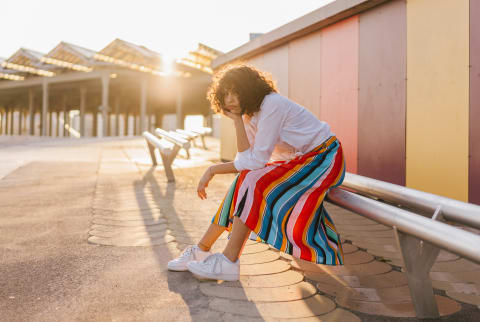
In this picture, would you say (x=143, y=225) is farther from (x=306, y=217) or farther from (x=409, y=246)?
(x=409, y=246)

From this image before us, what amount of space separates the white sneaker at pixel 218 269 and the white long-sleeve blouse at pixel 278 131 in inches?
19.4

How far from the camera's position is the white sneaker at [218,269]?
1.96 meters

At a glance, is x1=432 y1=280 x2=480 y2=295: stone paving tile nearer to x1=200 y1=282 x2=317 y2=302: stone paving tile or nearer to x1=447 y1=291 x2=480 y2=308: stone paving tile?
x1=447 y1=291 x2=480 y2=308: stone paving tile

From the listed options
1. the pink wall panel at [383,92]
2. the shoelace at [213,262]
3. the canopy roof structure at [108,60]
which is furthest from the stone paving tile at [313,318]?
the canopy roof structure at [108,60]

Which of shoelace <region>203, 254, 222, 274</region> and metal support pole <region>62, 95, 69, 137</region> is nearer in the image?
shoelace <region>203, 254, 222, 274</region>

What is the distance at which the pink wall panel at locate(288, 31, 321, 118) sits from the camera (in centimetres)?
567

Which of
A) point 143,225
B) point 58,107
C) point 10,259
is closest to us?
point 10,259

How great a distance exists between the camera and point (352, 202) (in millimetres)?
1793

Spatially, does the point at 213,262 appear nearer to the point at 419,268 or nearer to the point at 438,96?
the point at 419,268

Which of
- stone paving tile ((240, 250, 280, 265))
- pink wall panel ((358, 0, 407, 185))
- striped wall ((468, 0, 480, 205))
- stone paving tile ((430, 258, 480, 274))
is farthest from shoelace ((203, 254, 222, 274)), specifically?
pink wall panel ((358, 0, 407, 185))

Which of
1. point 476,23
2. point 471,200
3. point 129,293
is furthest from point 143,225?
point 476,23

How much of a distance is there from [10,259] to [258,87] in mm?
1792

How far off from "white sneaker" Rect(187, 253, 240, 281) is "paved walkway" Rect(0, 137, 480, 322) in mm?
44

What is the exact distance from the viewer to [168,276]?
2047 mm
